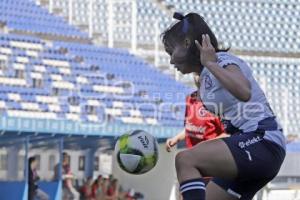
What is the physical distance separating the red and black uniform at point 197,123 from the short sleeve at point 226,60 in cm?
299

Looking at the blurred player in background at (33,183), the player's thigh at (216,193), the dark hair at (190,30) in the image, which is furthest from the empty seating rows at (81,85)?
the dark hair at (190,30)

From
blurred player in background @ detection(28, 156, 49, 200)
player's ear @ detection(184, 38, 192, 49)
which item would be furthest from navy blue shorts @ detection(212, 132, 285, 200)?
blurred player in background @ detection(28, 156, 49, 200)

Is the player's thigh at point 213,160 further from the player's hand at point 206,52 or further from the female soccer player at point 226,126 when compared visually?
the player's hand at point 206,52

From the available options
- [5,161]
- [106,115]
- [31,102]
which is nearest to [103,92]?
A: [106,115]

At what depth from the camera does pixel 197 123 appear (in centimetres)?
780

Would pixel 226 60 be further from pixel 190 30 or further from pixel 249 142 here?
pixel 249 142

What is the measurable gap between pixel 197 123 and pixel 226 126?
9.78 ft

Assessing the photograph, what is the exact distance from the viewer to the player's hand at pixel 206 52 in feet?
14.8

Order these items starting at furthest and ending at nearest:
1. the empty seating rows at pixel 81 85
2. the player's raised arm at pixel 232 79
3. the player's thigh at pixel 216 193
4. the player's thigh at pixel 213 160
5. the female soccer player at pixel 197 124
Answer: the empty seating rows at pixel 81 85 → the female soccer player at pixel 197 124 → the player's thigh at pixel 216 193 → the player's thigh at pixel 213 160 → the player's raised arm at pixel 232 79

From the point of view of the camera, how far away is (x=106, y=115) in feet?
60.1

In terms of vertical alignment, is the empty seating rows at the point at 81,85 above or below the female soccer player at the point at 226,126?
below

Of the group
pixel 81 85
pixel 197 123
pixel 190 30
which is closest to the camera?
pixel 190 30

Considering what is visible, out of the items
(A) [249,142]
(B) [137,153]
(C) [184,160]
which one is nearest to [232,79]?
(A) [249,142]

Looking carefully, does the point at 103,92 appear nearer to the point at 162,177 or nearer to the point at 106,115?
the point at 106,115
